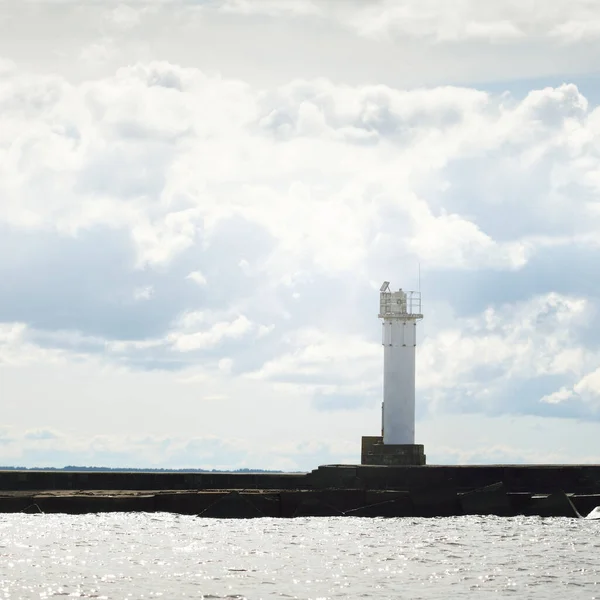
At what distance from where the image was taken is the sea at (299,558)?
64.5 ft

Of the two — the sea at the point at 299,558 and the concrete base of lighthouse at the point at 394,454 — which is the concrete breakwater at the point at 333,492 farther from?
the concrete base of lighthouse at the point at 394,454

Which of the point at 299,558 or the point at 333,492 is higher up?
the point at 333,492

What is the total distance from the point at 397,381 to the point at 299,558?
46.0 feet

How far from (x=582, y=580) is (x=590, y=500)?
10507 mm

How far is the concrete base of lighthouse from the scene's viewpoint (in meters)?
35.6

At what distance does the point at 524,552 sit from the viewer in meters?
24.1

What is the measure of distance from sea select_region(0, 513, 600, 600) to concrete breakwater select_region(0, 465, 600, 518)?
0.40 metres

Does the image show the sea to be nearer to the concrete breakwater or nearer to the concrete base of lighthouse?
the concrete breakwater

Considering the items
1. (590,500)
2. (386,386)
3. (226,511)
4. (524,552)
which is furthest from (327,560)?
(386,386)

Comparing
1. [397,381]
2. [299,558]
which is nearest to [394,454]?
[397,381]

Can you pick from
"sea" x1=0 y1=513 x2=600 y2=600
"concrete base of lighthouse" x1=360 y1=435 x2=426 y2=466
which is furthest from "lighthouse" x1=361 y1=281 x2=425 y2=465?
"sea" x1=0 y1=513 x2=600 y2=600

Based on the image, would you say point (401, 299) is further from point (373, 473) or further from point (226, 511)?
point (226, 511)

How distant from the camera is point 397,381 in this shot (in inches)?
1448

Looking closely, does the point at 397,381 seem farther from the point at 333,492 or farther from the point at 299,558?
the point at 299,558
